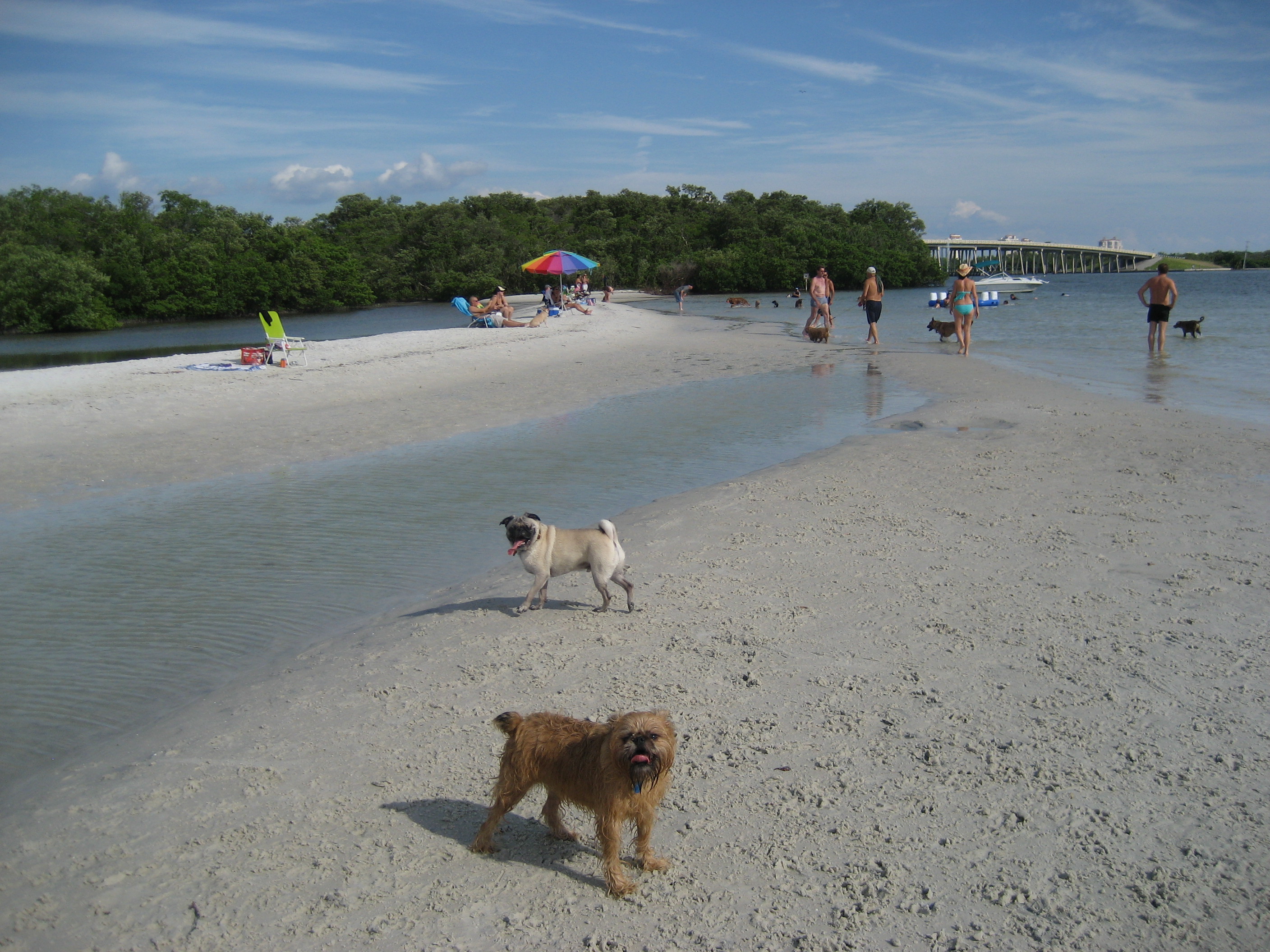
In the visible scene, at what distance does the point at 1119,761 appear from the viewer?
12.1 ft

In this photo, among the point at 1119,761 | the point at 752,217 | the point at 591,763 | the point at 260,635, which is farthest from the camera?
the point at 752,217

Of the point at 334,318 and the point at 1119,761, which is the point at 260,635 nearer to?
the point at 1119,761

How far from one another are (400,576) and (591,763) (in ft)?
13.1

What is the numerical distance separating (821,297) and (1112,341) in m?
8.60

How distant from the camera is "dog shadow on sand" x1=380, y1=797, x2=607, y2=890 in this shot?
3.32 m

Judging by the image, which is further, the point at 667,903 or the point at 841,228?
the point at 841,228

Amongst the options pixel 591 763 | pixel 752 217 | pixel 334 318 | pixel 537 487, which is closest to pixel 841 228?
pixel 752 217

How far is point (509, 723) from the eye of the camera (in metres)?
3.34

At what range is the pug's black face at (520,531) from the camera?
5.30 meters

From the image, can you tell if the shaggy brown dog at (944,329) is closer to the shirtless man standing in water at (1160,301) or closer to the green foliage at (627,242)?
the shirtless man standing in water at (1160,301)

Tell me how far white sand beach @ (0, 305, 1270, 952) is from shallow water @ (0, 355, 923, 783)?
0.49 metres

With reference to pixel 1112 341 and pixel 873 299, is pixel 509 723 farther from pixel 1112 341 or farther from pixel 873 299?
pixel 1112 341

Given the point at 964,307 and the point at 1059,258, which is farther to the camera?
the point at 1059,258

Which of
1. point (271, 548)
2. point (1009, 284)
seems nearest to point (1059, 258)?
point (1009, 284)
